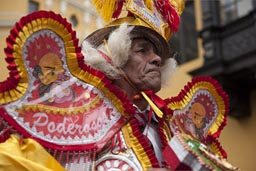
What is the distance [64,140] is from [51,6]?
1900mm

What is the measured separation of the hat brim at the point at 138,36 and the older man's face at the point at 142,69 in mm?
37

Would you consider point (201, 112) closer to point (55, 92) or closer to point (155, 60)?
point (155, 60)

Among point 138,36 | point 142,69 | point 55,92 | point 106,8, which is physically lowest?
point 55,92

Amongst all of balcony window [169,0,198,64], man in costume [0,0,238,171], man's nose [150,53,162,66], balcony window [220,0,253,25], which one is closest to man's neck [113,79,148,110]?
man in costume [0,0,238,171]

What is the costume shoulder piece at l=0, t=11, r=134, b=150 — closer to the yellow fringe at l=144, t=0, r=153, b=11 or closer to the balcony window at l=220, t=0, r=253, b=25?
the yellow fringe at l=144, t=0, r=153, b=11

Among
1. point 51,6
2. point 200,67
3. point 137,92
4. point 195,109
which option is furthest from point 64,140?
point 200,67

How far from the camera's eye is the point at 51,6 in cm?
358

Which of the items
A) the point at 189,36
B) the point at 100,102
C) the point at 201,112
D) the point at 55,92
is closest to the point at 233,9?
the point at 189,36

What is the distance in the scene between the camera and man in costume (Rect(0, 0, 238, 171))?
1719mm

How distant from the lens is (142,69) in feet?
6.66

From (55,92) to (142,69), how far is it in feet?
1.13

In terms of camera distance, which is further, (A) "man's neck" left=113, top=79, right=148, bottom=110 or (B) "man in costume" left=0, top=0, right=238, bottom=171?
(A) "man's neck" left=113, top=79, right=148, bottom=110

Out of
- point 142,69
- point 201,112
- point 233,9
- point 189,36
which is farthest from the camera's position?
point 189,36

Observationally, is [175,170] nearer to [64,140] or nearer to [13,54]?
[64,140]
